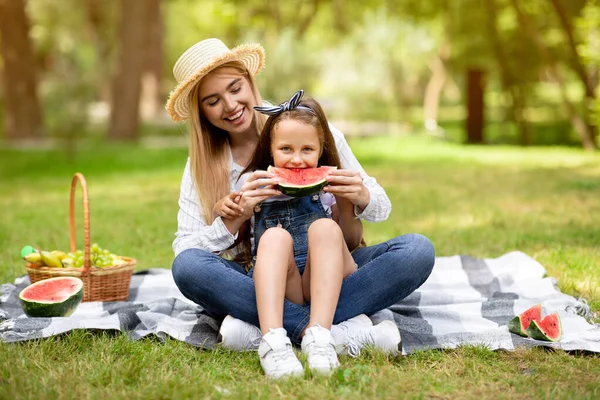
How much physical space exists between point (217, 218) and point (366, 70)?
15403 millimetres

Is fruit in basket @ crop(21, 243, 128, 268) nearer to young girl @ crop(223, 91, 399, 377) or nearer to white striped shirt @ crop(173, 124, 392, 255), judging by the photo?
white striped shirt @ crop(173, 124, 392, 255)

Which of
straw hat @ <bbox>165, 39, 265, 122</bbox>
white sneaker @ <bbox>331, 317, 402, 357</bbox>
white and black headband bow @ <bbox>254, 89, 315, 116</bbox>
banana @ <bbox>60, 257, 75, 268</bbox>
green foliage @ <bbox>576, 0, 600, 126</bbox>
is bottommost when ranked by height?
white sneaker @ <bbox>331, 317, 402, 357</bbox>

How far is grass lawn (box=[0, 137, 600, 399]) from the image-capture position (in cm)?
305

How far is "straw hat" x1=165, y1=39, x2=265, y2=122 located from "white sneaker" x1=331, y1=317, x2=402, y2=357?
1531mm

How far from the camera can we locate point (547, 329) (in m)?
3.64

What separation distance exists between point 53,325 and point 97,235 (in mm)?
3321

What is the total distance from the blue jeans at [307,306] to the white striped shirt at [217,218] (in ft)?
0.42

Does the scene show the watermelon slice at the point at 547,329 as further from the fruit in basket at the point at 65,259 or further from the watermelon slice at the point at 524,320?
the fruit in basket at the point at 65,259

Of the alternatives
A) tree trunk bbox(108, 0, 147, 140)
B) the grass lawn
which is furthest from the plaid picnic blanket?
tree trunk bbox(108, 0, 147, 140)

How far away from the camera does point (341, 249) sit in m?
3.53

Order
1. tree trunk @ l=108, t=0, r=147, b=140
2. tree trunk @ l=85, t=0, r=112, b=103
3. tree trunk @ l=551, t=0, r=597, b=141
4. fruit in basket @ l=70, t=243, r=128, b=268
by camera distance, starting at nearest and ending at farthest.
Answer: fruit in basket @ l=70, t=243, r=128, b=268
tree trunk @ l=551, t=0, r=597, b=141
tree trunk @ l=108, t=0, r=147, b=140
tree trunk @ l=85, t=0, r=112, b=103

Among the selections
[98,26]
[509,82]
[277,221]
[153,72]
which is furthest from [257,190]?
[98,26]

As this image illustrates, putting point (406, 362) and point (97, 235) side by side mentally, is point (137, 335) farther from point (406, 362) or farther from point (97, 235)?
point (97, 235)

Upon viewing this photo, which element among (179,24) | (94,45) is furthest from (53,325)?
(179,24)
